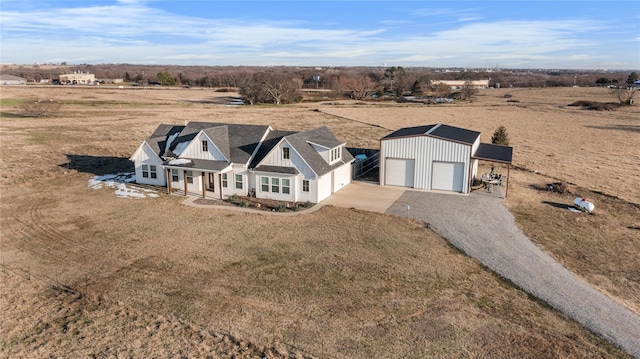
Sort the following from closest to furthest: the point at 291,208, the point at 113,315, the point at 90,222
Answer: the point at 113,315 → the point at 90,222 → the point at 291,208

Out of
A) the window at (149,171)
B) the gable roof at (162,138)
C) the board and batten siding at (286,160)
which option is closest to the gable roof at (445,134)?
the board and batten siding at (286,160)

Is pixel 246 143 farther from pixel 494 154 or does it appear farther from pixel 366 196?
pixel 494 154

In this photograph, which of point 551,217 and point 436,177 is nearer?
point 551,217

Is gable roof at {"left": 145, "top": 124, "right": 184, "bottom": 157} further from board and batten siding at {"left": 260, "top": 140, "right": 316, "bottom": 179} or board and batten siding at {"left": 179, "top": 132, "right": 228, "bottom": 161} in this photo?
board and batten siding at {"left": 260, "top": 140, "right": 316, "bottom": 179}

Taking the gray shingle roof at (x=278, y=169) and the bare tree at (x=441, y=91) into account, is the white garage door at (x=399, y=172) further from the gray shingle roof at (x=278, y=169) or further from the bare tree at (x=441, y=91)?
the bare tree at (x=441, y=91)

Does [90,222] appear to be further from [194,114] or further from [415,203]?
[194,114]

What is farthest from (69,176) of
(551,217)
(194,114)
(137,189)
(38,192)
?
(194,114)
